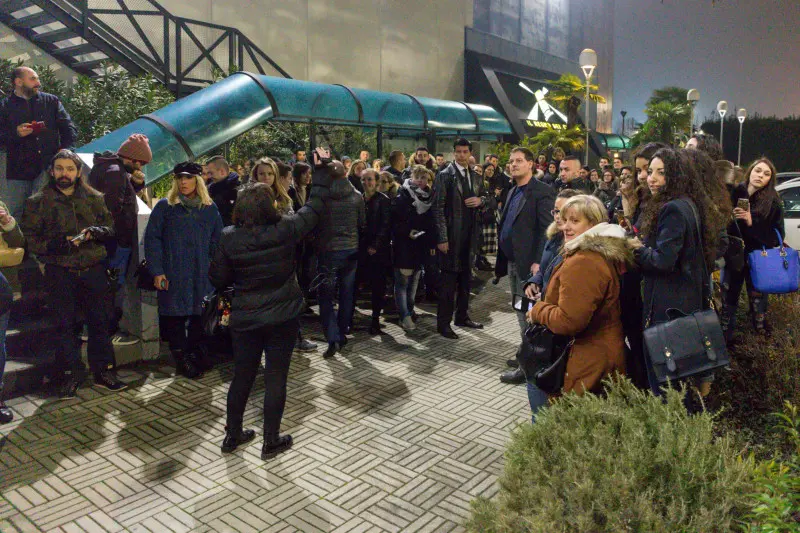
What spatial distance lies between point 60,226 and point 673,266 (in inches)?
185

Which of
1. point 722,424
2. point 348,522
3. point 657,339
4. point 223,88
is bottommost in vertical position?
point 348,522

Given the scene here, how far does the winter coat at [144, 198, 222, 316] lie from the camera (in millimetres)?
5797

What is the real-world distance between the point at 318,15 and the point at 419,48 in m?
6.00

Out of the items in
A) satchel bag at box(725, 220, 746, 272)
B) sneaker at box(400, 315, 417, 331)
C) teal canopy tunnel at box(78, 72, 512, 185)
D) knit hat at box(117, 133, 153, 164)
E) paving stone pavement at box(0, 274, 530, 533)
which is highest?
teal canopy tunnel at box(78, 72, 512, 185)

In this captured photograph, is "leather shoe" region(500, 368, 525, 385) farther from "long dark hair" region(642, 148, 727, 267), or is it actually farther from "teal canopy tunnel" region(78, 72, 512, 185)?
"teal canopy tunnel" region(78, 72, 512, 185)

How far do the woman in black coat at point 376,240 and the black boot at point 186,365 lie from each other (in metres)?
2.26

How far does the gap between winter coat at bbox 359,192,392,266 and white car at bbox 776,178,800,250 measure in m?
7.64

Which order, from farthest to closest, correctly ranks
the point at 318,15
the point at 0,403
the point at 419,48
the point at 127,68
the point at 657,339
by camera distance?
the point at 419,48 < the point at 318,15 < the point at 127,68 < the point at 0,403 < the point at 657,339

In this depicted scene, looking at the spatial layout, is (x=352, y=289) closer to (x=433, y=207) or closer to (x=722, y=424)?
(x=433, y=207)

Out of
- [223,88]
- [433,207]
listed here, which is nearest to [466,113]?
[223,88]

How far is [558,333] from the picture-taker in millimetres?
3318

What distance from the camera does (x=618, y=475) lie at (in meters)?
2.41

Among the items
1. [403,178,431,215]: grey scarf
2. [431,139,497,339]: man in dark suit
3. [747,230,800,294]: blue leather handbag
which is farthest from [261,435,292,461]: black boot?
[747,230,800,294]: blue leather handbag

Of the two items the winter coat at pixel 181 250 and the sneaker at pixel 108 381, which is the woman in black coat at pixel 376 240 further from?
the sneaker at pixel 108 381
